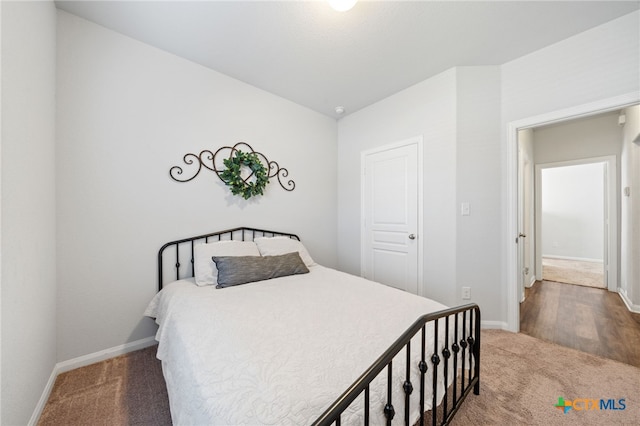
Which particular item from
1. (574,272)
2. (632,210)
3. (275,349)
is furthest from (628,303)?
(275,349)

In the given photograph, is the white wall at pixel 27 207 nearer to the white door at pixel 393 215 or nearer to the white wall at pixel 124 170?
the white wall at pixel 124 170

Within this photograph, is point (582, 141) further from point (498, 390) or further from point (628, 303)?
point (498, 390)

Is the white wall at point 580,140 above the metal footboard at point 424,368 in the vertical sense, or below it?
above

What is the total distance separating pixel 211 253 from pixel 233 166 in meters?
0.92

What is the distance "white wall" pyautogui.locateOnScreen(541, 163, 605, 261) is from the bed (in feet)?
21.7

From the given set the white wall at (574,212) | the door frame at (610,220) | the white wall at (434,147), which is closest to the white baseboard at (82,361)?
the white wall at (434,147)

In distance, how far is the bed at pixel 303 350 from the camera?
808 millimetres

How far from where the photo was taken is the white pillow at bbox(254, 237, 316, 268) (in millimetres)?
2447

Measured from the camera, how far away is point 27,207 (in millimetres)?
1297

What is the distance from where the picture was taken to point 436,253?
105 inches

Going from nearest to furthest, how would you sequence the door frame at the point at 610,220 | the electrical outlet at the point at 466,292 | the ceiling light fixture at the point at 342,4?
1. the ceiling light fixture at the point at 342,4
2. the electrical outlet at the point at 466,292
3. the door frame at the point at 610,220

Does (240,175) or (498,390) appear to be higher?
(240,175)

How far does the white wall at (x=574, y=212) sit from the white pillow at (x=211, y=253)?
22.9ft

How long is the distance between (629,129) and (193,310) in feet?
16.9
